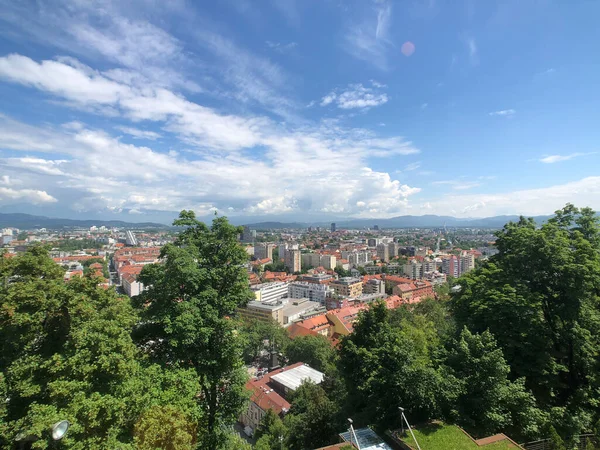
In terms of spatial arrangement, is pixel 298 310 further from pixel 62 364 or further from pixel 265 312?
pixel 62 364

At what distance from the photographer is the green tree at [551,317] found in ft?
31.3

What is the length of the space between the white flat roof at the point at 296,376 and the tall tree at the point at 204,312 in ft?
49.6

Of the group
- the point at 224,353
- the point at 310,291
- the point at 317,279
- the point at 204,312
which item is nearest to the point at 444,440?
the point at 224,353

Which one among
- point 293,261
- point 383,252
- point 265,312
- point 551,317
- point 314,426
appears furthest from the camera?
point 383,252

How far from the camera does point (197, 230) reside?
9.08 m

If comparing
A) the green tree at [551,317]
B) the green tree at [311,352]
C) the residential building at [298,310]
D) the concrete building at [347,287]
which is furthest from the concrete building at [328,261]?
the green tree at [551,317]

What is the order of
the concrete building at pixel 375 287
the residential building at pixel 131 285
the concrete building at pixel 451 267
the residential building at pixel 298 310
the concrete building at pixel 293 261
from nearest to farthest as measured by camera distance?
the residential building at pixel 298 310 → the residential building at pixel 131 285 → the concrete building at pixel 375 287 → the concrete building at pixel 451 267 → the concrete building at pixel 293 261

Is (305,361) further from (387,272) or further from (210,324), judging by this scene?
(387,272)

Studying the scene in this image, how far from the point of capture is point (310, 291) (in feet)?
201

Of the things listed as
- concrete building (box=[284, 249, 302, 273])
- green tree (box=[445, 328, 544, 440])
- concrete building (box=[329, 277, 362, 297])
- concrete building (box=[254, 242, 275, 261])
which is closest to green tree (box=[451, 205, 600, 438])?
green tree (box=[445, 328, 544, 440])

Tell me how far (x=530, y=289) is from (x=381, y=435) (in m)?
7.23

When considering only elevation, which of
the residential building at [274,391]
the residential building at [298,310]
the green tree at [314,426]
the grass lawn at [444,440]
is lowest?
the residential building at [298,310]

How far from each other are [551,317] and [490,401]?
4729 mm

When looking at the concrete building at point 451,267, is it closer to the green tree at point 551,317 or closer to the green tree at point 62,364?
the green tree at point 551,317
